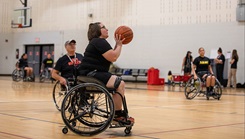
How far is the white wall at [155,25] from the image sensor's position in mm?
17234

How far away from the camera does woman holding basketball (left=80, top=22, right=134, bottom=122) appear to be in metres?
4.09

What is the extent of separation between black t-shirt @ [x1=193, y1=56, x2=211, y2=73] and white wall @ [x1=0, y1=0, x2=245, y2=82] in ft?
23.4

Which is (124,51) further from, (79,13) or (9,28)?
(9,28)

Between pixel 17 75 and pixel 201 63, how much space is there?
10.4 metres

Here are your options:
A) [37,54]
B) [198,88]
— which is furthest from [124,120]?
[37,54]

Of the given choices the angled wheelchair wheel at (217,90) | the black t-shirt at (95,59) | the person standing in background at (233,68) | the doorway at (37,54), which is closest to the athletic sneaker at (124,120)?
the black t-shirt at (95,59)

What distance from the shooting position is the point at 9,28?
25641mm

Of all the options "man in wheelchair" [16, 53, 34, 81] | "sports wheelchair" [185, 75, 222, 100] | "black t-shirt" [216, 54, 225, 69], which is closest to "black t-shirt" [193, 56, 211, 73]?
"sports wheelchair" [185, 75, 222, 100]

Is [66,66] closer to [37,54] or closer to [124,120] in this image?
[124,120]

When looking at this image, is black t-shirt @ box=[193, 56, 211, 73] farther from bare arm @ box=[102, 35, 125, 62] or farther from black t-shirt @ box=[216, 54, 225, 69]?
black t-shirt @ box=[216, 54, 225, 69]

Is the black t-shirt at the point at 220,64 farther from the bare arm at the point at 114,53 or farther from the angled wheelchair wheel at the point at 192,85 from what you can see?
the bare arm at the point at 114,53

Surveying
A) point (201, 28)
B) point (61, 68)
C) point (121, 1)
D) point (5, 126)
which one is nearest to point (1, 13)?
point (121, 1)

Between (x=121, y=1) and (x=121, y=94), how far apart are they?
1685 cm

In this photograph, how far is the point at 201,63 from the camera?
33.2 feet
